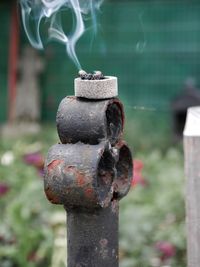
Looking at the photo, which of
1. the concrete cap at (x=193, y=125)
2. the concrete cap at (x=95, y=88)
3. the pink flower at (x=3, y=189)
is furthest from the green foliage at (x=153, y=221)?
the concrete cap at (x=95, y=88)

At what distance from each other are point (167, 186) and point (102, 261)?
9.88 feet

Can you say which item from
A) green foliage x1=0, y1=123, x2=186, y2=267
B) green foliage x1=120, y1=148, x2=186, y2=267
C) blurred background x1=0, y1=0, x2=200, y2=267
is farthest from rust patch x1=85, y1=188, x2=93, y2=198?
blurred background x1=0, y1=0, x2=200, y2=267

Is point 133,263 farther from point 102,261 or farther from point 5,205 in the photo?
point 102,261

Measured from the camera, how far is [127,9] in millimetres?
8922

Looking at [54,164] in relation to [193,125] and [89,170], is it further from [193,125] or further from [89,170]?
[193,125]

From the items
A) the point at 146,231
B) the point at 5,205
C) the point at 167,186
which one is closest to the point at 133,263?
the point at 146,231

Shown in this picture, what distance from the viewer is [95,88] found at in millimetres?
1907

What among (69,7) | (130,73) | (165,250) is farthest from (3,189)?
(130,73)

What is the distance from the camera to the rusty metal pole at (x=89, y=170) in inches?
73.5

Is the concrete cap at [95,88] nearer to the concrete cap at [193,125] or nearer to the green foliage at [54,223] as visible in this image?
the concrete cap at [193,125]

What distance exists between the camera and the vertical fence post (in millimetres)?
2275

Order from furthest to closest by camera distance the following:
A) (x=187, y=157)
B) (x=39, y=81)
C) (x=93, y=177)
Result: 1. (x=39, y=81)
2. (x=187, y=157)
3. (x=93, y=177)

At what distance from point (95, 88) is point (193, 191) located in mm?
557

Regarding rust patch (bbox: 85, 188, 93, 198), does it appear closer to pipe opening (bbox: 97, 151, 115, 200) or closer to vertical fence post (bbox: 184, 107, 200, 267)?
pipe opening (bbox: 97, 151, 115, 200)
